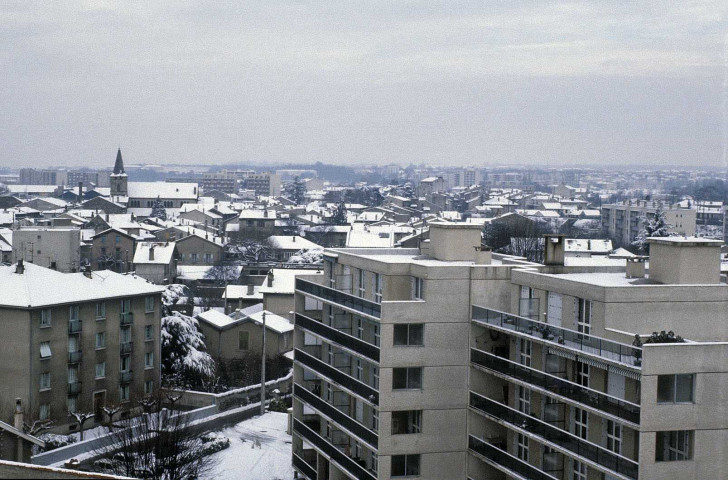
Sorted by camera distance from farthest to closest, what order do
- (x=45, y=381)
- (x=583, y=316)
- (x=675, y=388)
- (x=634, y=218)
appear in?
(x=634, y=218) → (x=45, y=381) → (x=583, y=316) → (x=675, y=388)

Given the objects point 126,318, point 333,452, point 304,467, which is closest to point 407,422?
point 333,452

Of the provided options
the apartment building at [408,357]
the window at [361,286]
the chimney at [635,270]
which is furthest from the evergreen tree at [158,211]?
the chimney at [635,270]

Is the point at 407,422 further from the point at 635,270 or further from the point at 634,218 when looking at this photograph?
the point at 634,218

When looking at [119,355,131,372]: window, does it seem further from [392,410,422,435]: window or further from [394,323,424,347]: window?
[394,323,424,347]: window

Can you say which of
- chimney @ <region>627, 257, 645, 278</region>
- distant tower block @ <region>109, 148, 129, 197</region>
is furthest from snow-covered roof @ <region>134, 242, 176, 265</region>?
distant tower block @ <region>109, 148, 129, 197</region>

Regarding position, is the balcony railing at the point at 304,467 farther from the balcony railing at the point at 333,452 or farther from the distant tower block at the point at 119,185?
the distant tower block at the point at 119,185

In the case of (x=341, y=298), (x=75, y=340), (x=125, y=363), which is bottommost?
(x=125, y=363)
